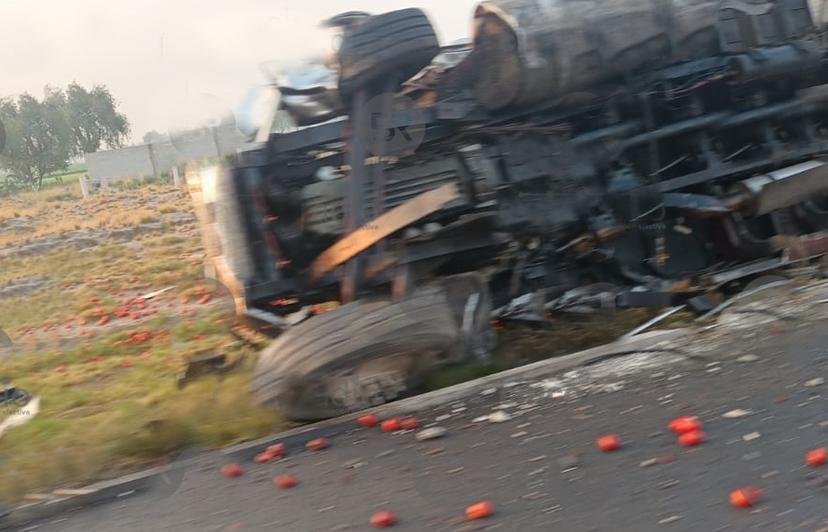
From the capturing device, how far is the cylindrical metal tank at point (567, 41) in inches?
221

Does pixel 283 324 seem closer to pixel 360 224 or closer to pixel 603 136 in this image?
pixel 360 224

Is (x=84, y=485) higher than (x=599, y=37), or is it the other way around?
(x=599, y=37)

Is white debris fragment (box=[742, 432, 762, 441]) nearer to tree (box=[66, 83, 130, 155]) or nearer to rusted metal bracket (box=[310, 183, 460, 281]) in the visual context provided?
rusted metal bracket (box=[310, 183, 460, 281])

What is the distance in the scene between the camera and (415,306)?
4840mm

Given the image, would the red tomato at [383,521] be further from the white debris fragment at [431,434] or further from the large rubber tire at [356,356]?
the large rubber tire at [356,356]

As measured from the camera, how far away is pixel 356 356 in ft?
15.3

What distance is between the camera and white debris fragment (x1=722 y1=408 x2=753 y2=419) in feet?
13.5

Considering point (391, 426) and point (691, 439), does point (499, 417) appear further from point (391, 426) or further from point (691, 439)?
point (691, 439)

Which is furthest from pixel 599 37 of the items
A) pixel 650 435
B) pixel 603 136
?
pixel 650 435

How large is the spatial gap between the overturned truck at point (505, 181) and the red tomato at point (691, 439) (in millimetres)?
1582

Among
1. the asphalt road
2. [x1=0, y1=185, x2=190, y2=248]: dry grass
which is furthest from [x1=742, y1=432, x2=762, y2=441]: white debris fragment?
[x1=0, y1=185, x2=190, y2=248]: dry grass

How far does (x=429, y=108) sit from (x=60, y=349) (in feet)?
16.4

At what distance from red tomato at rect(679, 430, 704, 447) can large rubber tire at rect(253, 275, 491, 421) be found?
157 cm

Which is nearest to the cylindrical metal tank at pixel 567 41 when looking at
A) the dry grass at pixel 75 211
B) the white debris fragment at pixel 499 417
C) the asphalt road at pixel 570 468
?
the asphalt road at pixel 570 468
